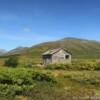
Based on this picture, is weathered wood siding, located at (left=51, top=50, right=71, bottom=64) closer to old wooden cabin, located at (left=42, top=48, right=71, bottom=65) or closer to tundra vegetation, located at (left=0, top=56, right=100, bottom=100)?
old wooden cabin, located at (left=42, top=48, right=71, bottom=65)

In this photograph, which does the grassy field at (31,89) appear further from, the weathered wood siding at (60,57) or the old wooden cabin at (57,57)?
the weathered wood siding at (60,57)

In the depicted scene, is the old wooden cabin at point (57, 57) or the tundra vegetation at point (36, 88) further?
the old wooden cabin at point (57, 57)

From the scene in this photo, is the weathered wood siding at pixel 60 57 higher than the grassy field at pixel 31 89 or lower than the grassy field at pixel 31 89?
higher

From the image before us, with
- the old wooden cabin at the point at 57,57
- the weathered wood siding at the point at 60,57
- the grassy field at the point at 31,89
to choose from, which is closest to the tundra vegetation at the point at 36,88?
the grassy field at the point at 31,89

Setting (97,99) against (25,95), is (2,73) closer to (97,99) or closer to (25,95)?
(25,95)

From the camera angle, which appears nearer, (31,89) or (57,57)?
(31,89)

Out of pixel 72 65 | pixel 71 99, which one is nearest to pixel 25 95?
pixel 71 99

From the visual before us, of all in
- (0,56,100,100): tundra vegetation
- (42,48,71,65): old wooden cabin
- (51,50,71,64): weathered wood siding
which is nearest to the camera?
(0,56,100,100): tundra vegetation

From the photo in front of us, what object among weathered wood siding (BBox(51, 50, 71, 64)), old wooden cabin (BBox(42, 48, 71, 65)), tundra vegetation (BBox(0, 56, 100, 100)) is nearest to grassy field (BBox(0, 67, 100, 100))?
tundra vegetation (BBox(0, 56, 100, 100))

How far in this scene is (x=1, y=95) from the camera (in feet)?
75.9

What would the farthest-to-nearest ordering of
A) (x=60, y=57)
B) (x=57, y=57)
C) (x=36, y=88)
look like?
(x=60, y=57) → (x=57, y=57) → (x=36, y=88)

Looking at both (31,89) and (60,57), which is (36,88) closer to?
(31,89)

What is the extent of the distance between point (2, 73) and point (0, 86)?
559cm

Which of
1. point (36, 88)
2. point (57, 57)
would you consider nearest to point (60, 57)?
point (57, 57)
